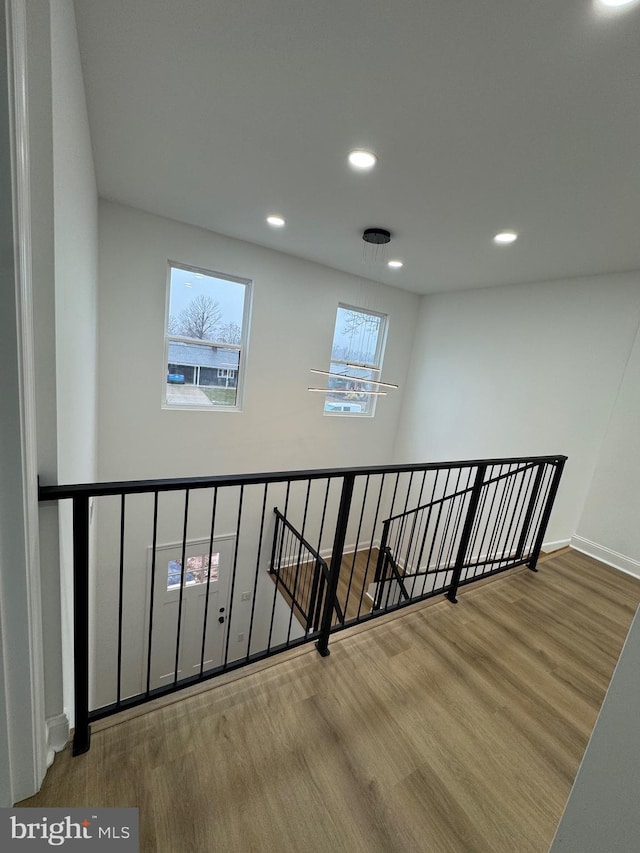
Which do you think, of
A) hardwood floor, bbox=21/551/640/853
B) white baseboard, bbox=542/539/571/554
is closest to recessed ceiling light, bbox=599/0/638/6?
hardwood floor, bbox=21/551/640/853

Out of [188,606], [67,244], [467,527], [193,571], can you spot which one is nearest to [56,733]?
[67,244]

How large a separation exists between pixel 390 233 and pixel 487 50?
188 centimetres

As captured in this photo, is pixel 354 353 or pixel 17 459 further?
pixel 354 353

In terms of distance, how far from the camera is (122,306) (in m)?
3.51

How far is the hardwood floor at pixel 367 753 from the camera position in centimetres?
112

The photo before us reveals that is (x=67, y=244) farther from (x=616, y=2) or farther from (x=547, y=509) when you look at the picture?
(x=547, y=509)

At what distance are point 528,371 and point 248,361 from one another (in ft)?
11.0

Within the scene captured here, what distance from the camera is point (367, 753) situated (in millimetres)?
1365

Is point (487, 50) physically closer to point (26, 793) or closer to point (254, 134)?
point (254, 134)

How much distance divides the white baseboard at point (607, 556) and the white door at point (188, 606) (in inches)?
158

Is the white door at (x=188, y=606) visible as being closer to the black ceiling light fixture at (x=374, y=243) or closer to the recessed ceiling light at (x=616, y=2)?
the black ceiling light fixture at (x=374, y=243)

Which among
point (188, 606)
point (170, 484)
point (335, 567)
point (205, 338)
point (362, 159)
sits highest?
point (362, 159)

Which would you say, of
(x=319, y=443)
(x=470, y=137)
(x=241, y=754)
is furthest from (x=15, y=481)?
(x=319, y=443)

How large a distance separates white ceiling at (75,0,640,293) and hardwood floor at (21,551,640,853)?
272 cm
